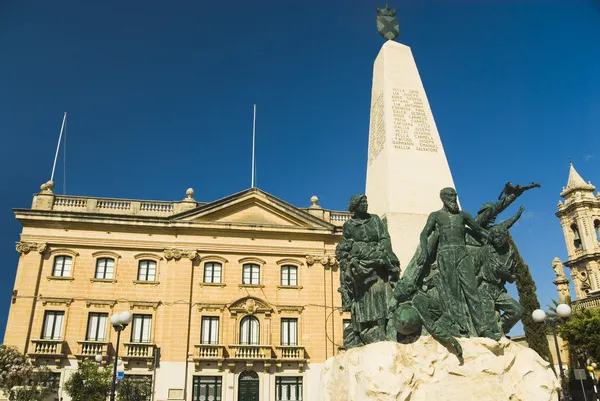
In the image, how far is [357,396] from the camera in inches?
279

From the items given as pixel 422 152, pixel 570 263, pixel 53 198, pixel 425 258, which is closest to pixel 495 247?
pixel 425 258

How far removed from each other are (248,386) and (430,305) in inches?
919

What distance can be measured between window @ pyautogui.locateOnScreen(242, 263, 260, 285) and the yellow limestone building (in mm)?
85

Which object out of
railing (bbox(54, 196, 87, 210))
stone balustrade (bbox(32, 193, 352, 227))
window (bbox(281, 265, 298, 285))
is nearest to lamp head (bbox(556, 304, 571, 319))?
stone balustrade (bbox(32, 193, 352, 227))

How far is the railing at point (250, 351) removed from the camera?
2908cm

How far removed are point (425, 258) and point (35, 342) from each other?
84.8 ft

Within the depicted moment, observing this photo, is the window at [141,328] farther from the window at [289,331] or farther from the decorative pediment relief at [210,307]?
the window at [289,331]

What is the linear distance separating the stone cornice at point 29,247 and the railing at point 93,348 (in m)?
5.67

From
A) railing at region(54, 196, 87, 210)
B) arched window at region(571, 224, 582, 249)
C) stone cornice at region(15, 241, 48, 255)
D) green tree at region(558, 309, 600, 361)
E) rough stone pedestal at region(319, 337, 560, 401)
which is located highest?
arched window at region(571, 224, 582, 249)

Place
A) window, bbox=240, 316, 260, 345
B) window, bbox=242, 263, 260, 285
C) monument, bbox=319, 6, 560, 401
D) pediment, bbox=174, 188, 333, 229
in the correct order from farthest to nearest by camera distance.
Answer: pediment, bbox=174, 188, 333, 229 → window, bbox=242, 263, 260, 285 → window, bbox=240, 316, 260, 345 → monument, bbox=319, 6, 560, 401

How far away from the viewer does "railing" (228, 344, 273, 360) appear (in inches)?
1145

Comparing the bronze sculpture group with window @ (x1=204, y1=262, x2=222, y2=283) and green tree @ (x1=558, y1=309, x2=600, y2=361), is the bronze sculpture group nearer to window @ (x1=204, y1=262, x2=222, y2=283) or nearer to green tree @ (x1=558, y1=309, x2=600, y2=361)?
window @ (x1=204, y1=262, x2=222, y2=283)

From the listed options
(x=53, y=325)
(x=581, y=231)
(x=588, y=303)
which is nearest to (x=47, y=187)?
(x=53, y=325)

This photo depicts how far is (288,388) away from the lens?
96.1ft
